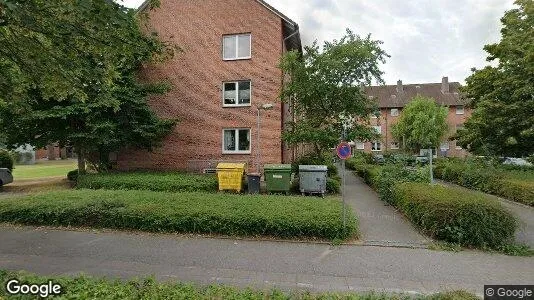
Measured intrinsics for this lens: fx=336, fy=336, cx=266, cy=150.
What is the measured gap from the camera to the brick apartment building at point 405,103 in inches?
1997

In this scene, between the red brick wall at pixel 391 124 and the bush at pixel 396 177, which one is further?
the red brick wall at pixel 391 124

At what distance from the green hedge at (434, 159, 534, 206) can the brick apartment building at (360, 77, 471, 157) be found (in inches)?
1223

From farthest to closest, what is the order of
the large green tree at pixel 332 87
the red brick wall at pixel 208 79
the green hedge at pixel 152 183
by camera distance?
the red brick wall at pixel 208 79, the large green tree at pixel 332 87, the green hedge at pixel 152 183

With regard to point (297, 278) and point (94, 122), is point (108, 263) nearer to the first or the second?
point (297, 278)

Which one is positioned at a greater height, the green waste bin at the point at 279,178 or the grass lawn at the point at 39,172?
the green waste bin at the point at 279,178

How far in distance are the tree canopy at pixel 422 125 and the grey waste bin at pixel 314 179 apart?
3352 cm

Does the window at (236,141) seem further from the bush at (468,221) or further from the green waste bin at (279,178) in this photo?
the bush at (468,221)

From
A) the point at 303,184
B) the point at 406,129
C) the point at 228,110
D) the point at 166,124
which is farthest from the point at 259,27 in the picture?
the point at 406,129

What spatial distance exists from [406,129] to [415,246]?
41.2 meters

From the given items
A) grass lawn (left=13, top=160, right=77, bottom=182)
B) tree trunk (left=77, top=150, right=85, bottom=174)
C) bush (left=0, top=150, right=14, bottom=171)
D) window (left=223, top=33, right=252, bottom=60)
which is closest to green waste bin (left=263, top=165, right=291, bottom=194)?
window (left=223, top=33, right=252, bottom=60)

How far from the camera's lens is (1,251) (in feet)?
22.3

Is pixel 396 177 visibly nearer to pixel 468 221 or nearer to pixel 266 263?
pixel 468 221

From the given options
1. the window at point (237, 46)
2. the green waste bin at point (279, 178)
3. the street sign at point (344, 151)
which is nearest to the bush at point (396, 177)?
the green waste bin at point (279, 178)

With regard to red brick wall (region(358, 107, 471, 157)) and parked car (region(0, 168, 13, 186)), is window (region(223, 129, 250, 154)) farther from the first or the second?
red brick wall (region(358, 107, 471, 157))
